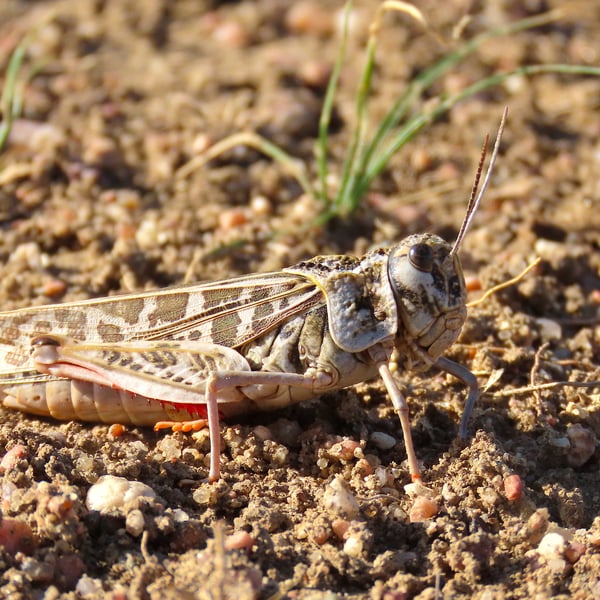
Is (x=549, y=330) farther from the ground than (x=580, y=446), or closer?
farther from the ground

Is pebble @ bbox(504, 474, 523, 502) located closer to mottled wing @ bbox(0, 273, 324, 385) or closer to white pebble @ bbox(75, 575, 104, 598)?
mottled wing @ bbox(0, 273, 324, 385)

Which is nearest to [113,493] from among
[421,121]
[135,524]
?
[135,524]

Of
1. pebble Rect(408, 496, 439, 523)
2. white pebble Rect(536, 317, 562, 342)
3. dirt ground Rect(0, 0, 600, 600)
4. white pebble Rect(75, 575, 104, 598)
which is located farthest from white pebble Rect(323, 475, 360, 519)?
white pebble Rect(536, 317, 562, 342)

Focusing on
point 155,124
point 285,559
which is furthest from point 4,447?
point 155,124

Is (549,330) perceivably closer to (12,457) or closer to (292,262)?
(292,262)

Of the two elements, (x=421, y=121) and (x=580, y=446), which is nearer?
(x=580, y=446)

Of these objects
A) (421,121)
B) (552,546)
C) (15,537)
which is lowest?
(552,546)

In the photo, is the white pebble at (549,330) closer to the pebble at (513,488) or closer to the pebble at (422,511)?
the pebble at (513,488)

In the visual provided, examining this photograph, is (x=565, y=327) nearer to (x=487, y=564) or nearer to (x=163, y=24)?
(x=487, y=564)
